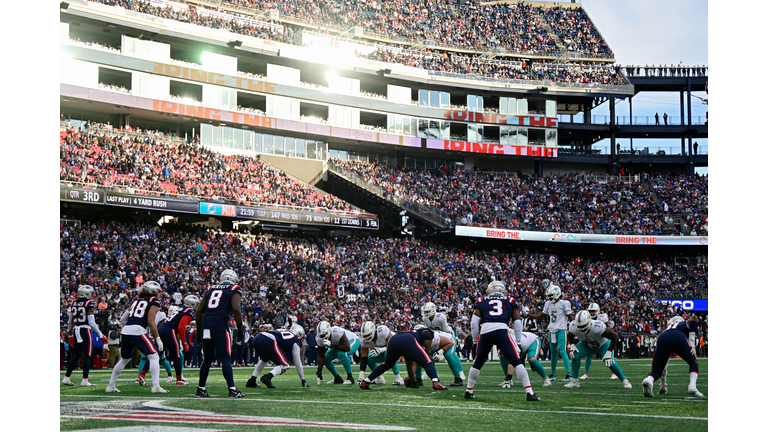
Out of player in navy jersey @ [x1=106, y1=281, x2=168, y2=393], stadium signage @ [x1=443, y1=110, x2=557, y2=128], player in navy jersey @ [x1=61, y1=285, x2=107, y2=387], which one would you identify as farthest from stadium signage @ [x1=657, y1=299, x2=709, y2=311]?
player in navy jersey @ [x1=106, y1=281, x2=168, y2=393]

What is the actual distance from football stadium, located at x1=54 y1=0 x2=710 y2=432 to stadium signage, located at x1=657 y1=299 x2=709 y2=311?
19cm

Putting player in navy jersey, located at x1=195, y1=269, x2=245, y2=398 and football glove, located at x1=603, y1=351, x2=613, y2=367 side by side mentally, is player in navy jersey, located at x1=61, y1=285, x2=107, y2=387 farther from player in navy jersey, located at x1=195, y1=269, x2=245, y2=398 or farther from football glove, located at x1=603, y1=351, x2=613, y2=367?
football glove, located at x1=603, y1=351, x2=613, y2=367

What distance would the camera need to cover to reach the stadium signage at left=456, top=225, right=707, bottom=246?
40.1 meters

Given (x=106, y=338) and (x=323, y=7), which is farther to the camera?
(x=323, y=7)

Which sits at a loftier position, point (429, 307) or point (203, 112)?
point (203, 112)

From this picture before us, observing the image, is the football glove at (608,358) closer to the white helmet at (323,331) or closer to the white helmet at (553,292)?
the white helmet at (553,292)

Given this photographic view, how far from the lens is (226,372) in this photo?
400 inches

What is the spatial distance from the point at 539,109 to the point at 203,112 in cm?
2262

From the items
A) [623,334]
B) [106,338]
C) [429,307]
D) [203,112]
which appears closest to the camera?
[429,307]
